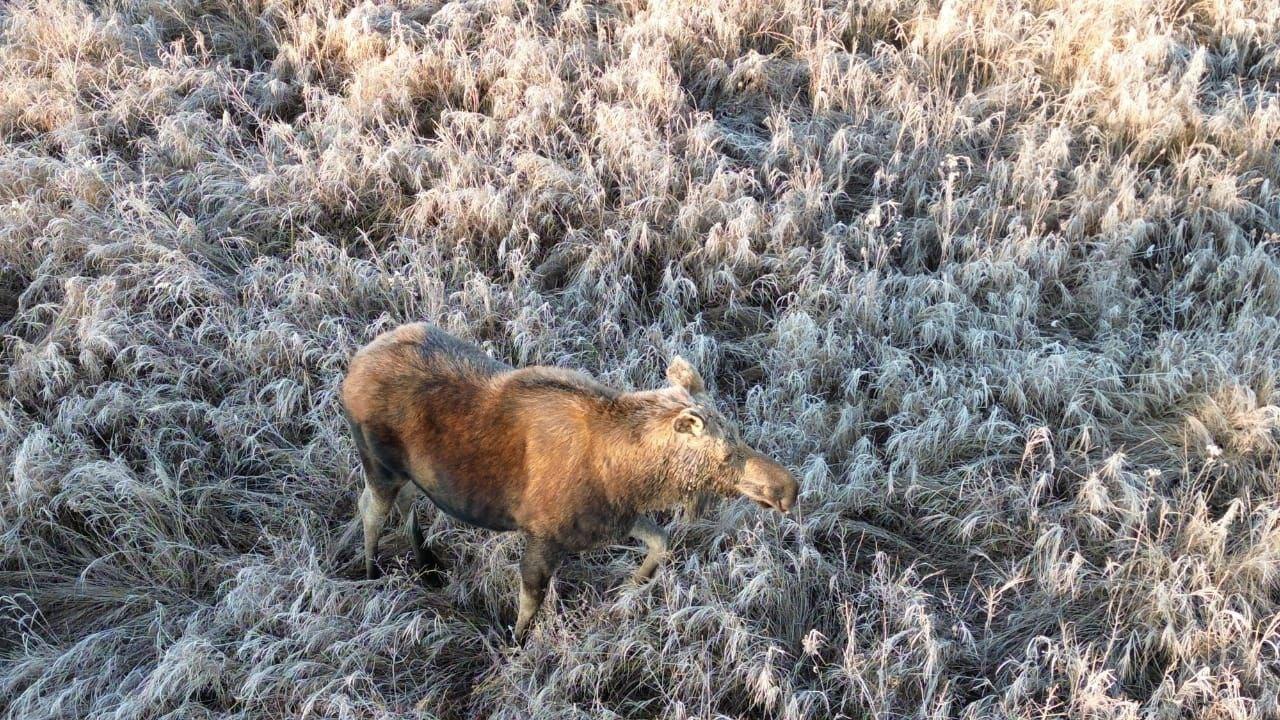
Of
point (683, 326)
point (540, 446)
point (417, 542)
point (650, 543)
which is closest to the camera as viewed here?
point (540, 446)

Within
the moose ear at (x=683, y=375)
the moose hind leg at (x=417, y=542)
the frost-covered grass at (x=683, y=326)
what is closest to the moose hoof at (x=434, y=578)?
the moose hind leg at (x=417, y=542)

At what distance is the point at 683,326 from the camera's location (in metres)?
6.42

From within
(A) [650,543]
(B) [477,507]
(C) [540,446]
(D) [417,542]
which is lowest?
(D) [417,542]

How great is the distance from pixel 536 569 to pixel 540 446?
0.55 m

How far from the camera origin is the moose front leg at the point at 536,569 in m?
4.35

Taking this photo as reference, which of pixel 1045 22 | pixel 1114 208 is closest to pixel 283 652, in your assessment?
pixel 1114 208

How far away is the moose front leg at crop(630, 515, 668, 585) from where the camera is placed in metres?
4.68

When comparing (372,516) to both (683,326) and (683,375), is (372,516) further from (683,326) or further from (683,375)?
(683,326)

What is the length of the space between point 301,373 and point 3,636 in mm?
1957

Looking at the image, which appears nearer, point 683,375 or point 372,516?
point 683,375

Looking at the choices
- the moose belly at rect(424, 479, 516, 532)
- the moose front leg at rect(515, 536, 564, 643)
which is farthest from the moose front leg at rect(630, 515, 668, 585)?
the moose belly at rect(424, 479, 516, 532)

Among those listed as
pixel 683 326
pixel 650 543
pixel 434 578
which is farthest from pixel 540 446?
pixel 683 326

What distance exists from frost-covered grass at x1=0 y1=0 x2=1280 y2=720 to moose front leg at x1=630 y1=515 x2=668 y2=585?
0.27 feet

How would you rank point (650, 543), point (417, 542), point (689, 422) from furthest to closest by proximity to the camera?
point (417, 542)
point (650, 543)
point (689, 422)
